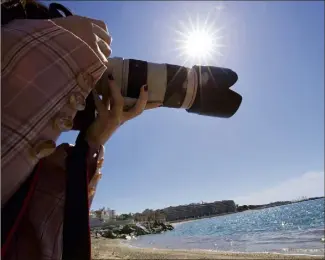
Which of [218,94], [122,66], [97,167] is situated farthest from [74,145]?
[218,94]

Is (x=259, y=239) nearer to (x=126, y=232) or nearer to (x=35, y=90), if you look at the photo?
(x=126, y=232)

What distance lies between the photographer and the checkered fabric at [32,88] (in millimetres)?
549

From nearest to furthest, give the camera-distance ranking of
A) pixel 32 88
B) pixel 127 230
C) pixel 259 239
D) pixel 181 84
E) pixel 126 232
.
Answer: pixel 32 88, pixel 181 84, pixel 259 239, pixel 126 232, pixel 127 230

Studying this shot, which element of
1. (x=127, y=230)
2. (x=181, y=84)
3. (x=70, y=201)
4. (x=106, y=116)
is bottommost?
(x=70, y=201)

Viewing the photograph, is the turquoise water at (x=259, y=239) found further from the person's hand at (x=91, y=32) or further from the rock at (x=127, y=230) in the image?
the person's hand at (x=91, y=32)

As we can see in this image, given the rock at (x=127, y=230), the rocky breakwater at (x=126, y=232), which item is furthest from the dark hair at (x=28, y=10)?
the rock at (x=127, y=230)

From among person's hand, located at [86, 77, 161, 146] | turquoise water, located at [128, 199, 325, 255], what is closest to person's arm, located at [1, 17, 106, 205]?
person's hand, located at [86, 77, 161, 146]

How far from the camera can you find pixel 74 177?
736 mm

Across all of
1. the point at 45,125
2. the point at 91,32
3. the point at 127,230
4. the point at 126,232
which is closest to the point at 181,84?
the point at 91,32

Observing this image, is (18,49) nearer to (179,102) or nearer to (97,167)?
(97,167)

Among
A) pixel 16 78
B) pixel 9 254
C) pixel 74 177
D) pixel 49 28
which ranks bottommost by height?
pixel 9 254

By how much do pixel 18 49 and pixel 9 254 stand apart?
358mm

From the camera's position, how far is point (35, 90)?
0.56 m

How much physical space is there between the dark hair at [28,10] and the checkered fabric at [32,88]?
1.9 inches
